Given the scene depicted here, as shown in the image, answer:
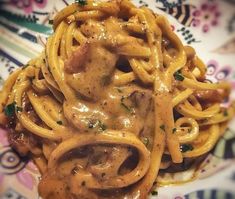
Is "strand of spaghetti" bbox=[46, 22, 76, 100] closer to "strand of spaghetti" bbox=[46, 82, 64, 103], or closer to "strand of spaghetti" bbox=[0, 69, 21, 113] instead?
"strand of spaghetti" bbox=[46, 82, 64, 103]

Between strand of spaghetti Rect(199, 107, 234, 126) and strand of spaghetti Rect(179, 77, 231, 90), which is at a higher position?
strand of spaghetti Rect(179, 77, 231, 90)

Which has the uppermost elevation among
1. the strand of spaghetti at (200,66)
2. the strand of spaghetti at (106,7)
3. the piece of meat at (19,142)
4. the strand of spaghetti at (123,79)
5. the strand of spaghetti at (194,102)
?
the strand of spaghetti at (106,7)

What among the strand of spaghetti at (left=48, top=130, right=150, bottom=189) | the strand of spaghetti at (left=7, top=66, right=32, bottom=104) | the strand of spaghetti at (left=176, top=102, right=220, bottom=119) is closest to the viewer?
the strand of spaghetti at (left=48, top=130, right=150, bottom=189)

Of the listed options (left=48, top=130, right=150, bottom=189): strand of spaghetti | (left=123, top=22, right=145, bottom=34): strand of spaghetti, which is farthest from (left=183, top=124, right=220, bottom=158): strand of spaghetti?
(left=123, top=22, right=145, bottom=34): strand of spaghetti

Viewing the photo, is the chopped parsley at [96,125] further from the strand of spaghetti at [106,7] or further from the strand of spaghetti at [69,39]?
the strand of spaghetti at [106,7]

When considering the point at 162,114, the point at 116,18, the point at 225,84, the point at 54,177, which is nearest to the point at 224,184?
the point at 162,114

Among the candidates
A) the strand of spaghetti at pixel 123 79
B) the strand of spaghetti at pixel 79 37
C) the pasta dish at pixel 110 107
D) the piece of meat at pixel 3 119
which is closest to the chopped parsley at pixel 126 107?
the pasta dish at pixel 110 107

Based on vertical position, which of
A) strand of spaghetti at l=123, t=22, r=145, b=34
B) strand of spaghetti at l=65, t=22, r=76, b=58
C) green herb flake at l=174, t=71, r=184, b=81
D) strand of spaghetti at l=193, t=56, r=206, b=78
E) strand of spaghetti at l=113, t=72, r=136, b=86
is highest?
strand of spaghetti at l=123, t=22, r=145, b=34

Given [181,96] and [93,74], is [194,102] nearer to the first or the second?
[181,96]
